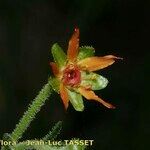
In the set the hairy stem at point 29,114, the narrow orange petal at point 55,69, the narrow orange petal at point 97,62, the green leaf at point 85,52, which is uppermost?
the green leaf at point 85,52

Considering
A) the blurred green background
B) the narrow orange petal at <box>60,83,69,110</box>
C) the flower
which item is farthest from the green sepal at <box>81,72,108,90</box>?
the blurred green background

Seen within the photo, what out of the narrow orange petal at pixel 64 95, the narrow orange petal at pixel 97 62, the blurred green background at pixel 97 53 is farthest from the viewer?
the blurred green background at pixel 97 53

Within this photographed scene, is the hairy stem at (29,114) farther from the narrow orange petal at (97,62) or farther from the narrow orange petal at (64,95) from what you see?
the narrow orange petal at (97,62)

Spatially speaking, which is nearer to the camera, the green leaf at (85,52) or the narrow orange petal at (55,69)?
the narrow orange petal at (55,69)

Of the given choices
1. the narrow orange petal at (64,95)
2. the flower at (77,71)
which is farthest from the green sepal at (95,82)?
the narrow orange petal at (64,95)

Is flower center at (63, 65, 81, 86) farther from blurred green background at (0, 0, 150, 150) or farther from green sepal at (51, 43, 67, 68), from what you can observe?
blurred green background at (0, 0, 150, 150)
